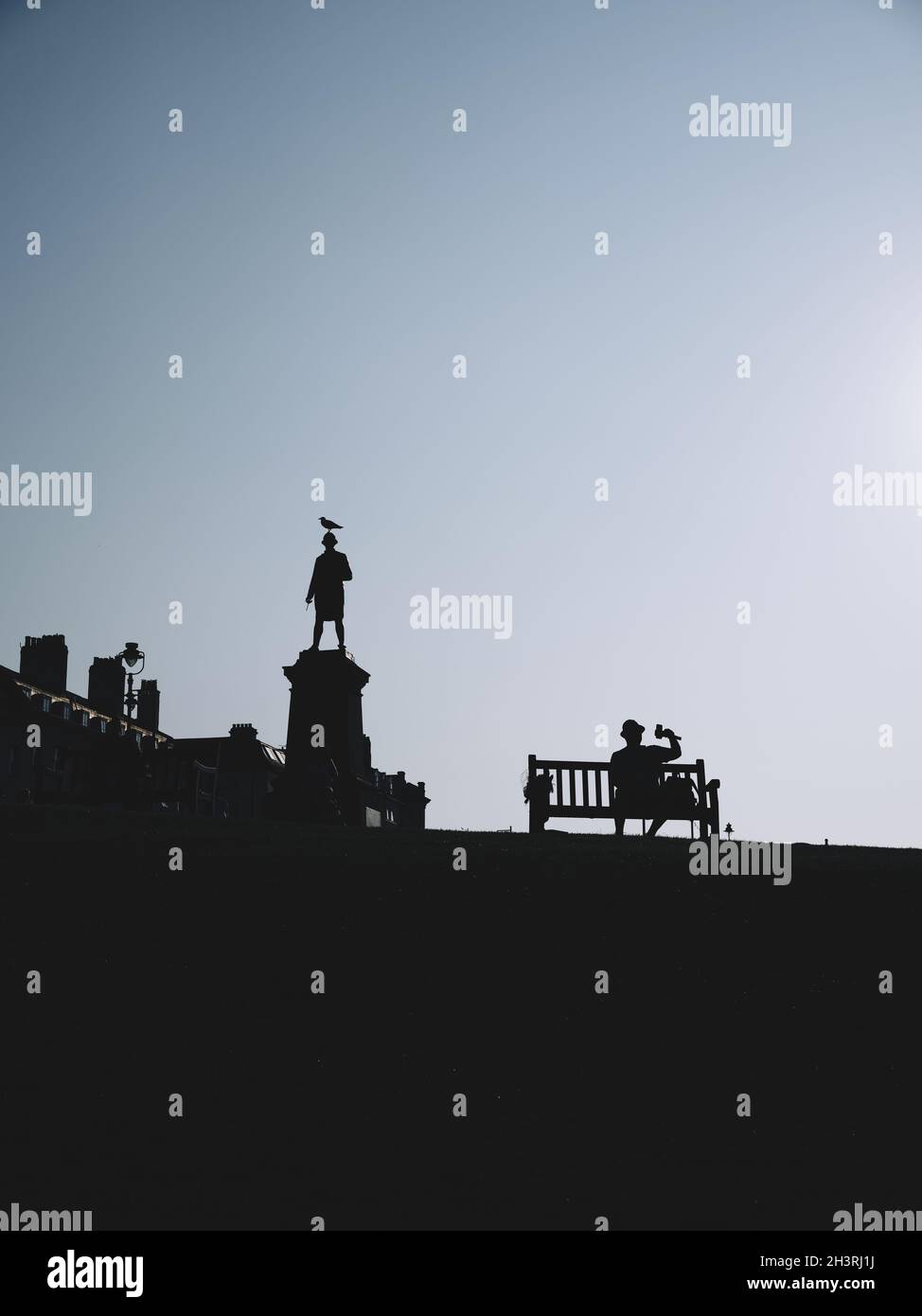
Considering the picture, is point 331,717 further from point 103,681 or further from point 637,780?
point 103,681

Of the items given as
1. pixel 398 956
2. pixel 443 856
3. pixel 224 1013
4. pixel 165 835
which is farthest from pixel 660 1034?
pixel 165 835

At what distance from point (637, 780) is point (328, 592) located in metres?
8.20

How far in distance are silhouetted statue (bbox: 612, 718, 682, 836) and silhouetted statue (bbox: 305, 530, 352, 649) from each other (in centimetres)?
755

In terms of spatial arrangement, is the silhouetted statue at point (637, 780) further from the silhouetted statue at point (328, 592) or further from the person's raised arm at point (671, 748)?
the silhouetted statue at point (328, 592)

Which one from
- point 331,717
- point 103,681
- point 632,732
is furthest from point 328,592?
point 103,681

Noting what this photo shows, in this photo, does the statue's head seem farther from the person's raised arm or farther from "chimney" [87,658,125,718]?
"chimney" [87,658,125,718]

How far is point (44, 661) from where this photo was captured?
59.3m

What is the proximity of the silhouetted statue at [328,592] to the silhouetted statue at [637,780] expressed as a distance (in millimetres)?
7547

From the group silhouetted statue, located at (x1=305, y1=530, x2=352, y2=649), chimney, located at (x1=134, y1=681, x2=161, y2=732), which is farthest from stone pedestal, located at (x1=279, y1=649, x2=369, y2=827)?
chimney, located at (x1=134, y1=681, x2=161, y2=732)

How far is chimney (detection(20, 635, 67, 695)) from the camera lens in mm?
58875

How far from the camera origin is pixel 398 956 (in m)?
8.59
